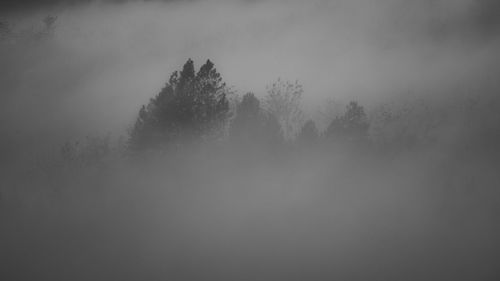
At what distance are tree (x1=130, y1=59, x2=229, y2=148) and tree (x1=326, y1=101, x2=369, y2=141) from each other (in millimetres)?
11210

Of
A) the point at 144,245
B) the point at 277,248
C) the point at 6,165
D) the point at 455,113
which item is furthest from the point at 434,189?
the point at 455,113

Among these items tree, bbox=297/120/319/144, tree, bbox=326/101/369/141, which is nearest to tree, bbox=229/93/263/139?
tree, bbox=297/120/319/144

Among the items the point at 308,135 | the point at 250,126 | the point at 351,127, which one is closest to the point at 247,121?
the point at 250,126

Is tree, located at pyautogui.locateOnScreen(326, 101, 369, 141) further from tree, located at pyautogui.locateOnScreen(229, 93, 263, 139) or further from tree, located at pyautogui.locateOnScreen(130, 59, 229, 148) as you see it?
tree, located at pyautogui.locateOnScreen(130, 59, 229, 148)

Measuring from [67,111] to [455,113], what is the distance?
388 ft

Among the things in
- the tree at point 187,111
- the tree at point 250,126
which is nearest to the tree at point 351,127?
the tree at point 250,126

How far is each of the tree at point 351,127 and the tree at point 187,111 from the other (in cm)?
1121

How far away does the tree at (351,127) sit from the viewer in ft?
104

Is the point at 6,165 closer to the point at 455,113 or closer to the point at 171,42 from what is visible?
the point at 455,113

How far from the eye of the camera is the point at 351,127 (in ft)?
104

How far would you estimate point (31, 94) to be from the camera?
72312mm

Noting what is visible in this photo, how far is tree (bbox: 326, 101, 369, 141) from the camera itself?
104 feet

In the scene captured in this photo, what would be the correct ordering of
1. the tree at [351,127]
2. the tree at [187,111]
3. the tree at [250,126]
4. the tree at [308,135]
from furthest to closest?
the tree at [308,135]
the tree at [351,127]
the tree at [250,126]
the tree at [187,111]

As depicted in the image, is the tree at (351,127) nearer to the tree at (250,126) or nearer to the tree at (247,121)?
the tree at (250,126)
